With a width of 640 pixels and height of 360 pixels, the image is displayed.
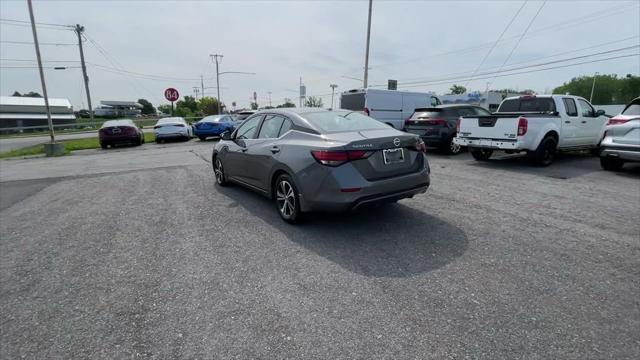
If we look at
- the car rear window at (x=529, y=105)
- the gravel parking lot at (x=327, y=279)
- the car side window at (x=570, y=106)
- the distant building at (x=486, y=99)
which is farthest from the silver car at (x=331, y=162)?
the distant building at (x=486, y=99)

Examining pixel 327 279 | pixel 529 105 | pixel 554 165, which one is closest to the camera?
pixel 327 279

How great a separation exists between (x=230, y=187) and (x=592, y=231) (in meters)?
6.03

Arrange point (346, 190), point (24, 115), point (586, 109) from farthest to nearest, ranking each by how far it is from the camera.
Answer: point (24, 115) → point (586, 109) → point (346, 190)

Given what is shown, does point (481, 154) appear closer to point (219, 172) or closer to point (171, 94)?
point (219, 172)

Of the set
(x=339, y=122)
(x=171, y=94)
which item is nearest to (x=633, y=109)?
(x=339, y=122)

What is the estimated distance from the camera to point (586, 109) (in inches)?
375

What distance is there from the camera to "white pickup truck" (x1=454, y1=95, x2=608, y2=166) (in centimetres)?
820

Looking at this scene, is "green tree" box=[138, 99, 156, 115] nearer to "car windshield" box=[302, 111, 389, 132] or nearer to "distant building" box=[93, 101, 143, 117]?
"distant building" box=[93, 101, 143, 117]

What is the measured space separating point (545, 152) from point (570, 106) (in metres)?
1.71

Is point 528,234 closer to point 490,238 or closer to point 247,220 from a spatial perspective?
point 490,238

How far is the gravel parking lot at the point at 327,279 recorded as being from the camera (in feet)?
7.66

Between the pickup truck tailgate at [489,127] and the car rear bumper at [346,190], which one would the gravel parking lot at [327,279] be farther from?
the pickup truck tailgate at [489,127]

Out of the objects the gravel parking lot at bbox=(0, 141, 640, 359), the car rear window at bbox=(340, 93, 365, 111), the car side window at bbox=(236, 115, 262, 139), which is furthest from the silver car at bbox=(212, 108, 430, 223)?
the car rear window at bbox=(340, 93, 365, 111)

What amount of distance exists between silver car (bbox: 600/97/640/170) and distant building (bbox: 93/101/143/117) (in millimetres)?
91578
